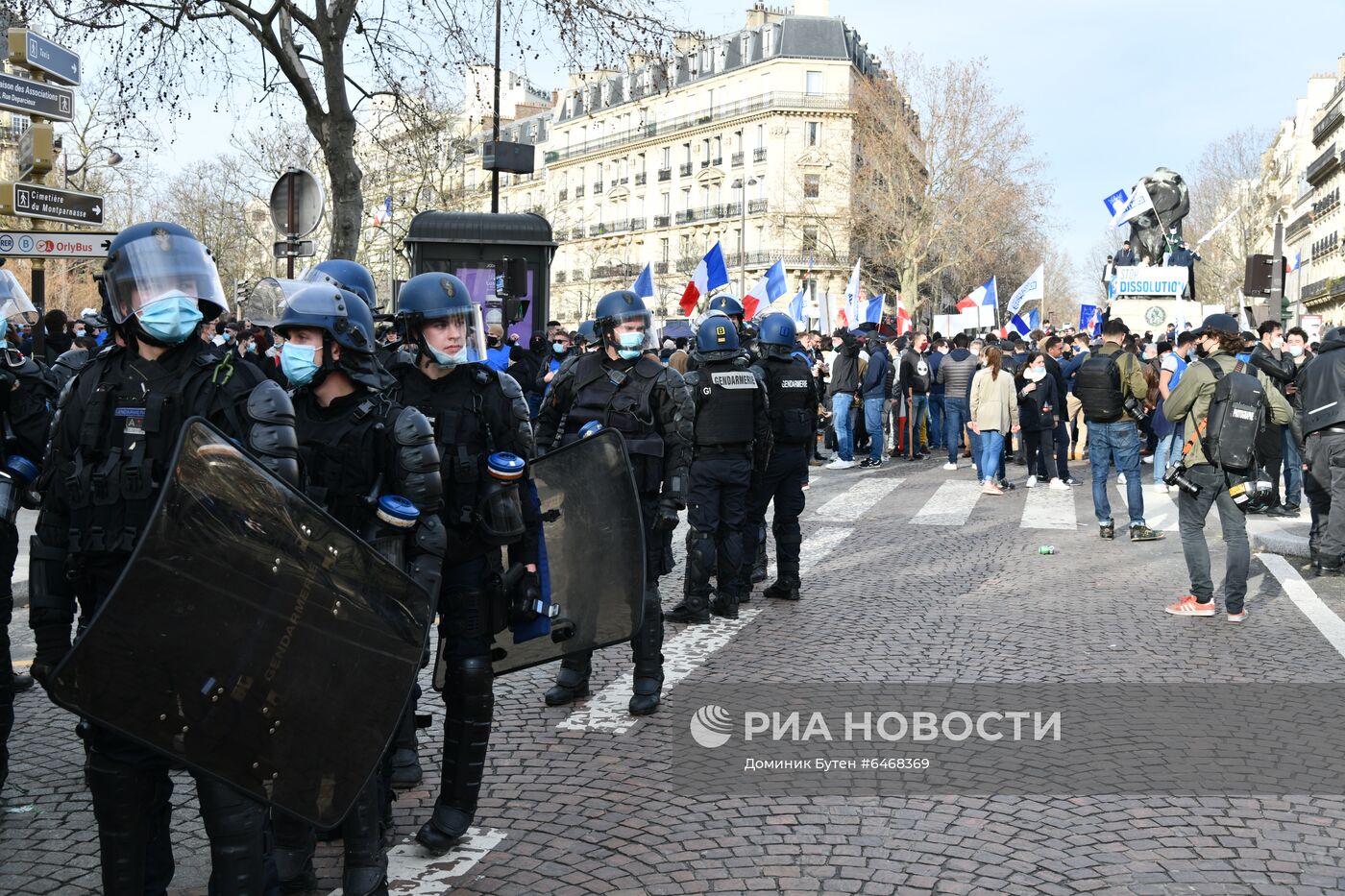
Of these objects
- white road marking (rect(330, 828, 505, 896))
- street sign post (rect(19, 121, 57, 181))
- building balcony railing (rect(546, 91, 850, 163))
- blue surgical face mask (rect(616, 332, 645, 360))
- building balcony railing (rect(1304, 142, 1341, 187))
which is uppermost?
building balcony railing (rect(546, 91, 850, 163))

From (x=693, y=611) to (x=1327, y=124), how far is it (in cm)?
8011

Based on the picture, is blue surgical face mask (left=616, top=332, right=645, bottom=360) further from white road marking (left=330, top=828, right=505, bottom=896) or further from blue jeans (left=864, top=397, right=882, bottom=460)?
blue jeans (left=864, top=397, right=882, bottom=460)

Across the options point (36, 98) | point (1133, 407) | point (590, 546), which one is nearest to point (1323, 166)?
point (1133, 407)

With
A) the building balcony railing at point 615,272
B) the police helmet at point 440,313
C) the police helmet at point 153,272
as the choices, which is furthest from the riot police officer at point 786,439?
the building balcony railing at point 615,272

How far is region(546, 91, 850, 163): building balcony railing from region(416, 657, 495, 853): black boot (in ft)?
218

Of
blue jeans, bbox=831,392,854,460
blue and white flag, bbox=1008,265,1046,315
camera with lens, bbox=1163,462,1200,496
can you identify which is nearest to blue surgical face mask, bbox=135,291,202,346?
camera with lens, bbox=1163,462,1200,496

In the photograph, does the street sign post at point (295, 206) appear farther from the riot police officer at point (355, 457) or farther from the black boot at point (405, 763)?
the riot police officer at point (355, 457)

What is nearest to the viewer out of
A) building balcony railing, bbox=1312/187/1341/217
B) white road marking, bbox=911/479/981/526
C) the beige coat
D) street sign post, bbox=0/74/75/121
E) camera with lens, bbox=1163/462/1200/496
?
camera with lens, bbox=1163/462/1200/496

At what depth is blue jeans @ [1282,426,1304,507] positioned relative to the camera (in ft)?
41.7

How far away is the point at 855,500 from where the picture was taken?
45.5ft

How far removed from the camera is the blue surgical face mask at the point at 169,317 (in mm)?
3322

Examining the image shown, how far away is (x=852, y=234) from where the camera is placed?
52438 millimetres

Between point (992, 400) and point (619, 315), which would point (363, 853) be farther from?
point (992, 400)

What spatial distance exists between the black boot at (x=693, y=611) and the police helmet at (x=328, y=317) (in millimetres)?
4027
